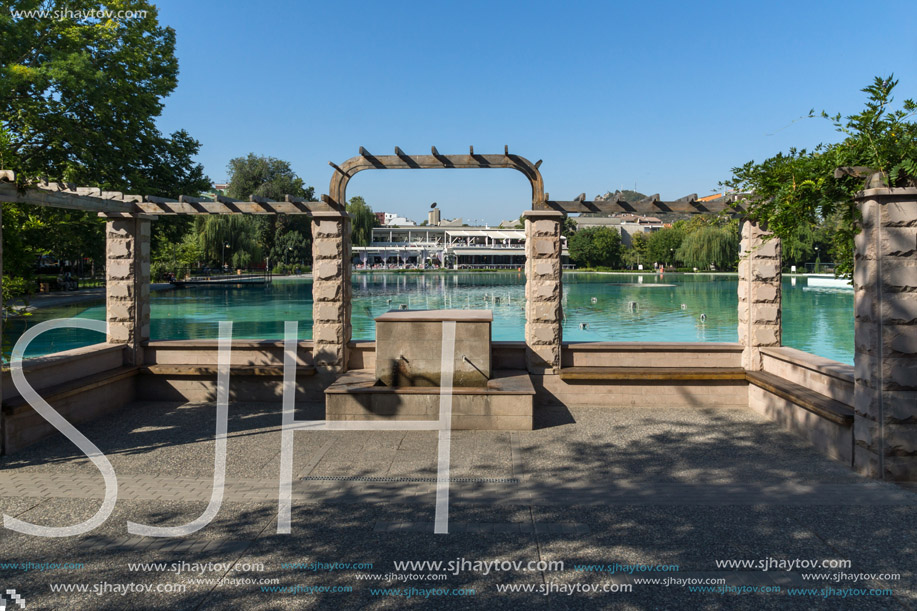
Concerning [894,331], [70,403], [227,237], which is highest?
[227,237]

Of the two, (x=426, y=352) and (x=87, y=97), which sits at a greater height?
(x=87, y=97)

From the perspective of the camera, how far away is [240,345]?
9695 mm

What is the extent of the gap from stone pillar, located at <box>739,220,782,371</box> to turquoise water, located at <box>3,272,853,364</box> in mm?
10487

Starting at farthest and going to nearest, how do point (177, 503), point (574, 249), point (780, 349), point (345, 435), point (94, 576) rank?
point (574, 249), point (780, 349), point (345, 435), point (177, 503), point (94, 576)

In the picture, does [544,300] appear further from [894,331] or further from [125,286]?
[125,286]

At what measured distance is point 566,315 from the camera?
29.3 metres

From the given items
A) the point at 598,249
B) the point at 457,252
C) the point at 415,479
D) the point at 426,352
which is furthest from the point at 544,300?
→ the point at 457,252

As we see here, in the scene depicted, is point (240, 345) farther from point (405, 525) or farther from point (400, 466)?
point (405, 525)

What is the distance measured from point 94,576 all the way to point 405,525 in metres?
2.20

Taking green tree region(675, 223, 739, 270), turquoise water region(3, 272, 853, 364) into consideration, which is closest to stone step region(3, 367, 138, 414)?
turquoise water region(3, 272, 853, 364)

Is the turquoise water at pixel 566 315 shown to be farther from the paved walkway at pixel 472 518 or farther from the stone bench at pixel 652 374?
the paved walkway at pixel 472 518

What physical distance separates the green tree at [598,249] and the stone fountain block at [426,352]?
8897 cm

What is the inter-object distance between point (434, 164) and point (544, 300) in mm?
2768

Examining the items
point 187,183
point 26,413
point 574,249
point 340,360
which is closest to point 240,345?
point 340,360
